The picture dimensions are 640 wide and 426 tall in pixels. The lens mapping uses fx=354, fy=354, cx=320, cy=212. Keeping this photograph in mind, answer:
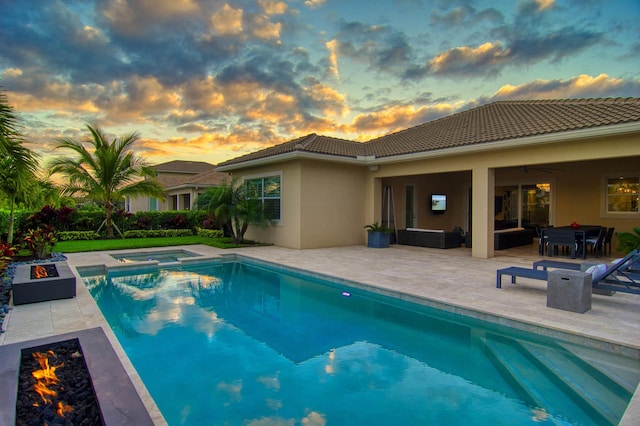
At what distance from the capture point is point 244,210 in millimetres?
14430

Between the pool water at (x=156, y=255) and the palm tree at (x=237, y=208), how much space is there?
7.37ft

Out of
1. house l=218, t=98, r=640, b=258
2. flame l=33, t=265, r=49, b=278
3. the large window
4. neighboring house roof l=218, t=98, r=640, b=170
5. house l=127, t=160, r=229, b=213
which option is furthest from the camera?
house l=127, t=160, r=229, b=213

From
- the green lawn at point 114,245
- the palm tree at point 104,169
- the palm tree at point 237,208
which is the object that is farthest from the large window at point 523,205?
the palm tree at point 104,169

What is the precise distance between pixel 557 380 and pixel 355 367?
2357 mm

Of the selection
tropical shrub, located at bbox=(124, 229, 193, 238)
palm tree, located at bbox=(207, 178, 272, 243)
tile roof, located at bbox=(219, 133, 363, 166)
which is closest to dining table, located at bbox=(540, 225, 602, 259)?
tile roof, located at bbox=(219, 133, 363, 166)

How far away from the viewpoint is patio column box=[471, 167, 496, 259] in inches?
449

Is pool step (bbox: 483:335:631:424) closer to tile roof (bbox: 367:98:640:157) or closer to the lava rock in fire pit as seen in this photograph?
the lava rock in fire pit

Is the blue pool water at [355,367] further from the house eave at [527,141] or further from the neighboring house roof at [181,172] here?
the neighboring house roof at [181,172]

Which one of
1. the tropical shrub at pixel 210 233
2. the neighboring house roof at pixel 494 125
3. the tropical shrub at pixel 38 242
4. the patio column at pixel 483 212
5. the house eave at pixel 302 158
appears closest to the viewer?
the neighboring house roof at pixel 494 125

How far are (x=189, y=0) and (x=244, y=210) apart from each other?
7409mm

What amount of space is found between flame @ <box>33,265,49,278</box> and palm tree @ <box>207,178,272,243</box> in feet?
24.1

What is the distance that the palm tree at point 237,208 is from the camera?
47.4 ft

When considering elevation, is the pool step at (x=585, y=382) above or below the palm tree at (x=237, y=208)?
below

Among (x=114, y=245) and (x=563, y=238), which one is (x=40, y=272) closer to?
(x=114, y=245)
